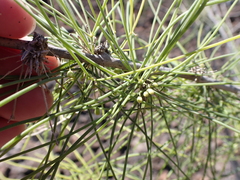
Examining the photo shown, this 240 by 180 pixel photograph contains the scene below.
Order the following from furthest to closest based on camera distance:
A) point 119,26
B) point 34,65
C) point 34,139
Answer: point 119,26 → point 34,139 → point 34,65

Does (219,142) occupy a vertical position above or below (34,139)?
below

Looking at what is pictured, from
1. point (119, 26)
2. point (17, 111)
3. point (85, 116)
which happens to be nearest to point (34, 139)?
point (85, 116)

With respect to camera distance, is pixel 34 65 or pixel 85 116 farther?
pixel 85 116

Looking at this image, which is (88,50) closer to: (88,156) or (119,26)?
(88,156)

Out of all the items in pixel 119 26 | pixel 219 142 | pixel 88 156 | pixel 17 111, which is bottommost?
pixel 219 142

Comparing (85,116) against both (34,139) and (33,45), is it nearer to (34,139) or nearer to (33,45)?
(34,139)

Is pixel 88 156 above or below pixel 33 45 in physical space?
below

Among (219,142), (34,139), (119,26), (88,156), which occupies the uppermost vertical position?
(119,26)

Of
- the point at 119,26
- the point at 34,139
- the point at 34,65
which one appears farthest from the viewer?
the point at 119,26

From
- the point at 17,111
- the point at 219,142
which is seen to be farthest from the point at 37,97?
the point at 219,142
